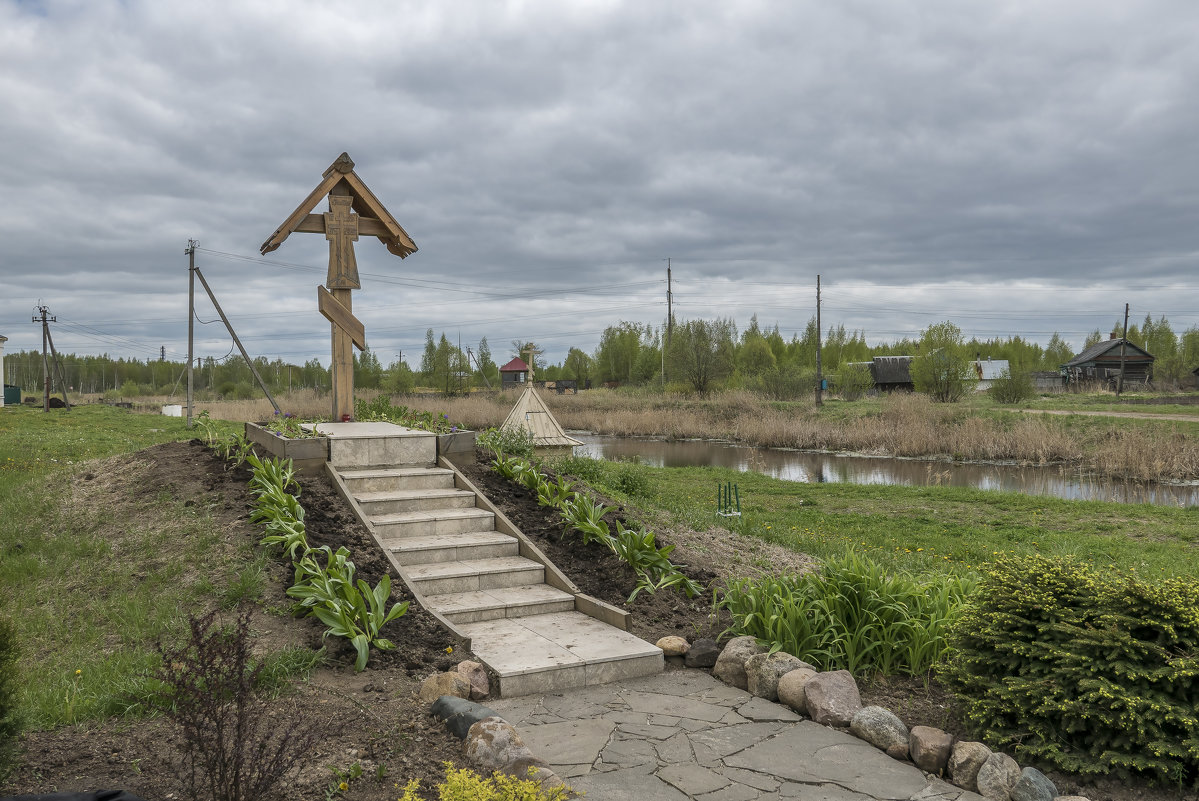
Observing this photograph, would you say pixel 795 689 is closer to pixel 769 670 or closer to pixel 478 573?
pixel 769 670

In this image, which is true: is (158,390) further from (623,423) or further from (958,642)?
(958,642)

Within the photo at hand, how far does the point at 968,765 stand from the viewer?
10.6 ft

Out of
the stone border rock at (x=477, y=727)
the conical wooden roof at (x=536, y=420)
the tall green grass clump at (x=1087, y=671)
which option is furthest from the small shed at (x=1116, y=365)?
the stone border rock at (x=477, y=727)

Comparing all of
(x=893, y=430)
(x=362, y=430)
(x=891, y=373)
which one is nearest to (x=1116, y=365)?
(x=891, y=373)

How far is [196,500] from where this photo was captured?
21.7 ft

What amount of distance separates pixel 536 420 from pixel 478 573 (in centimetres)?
963

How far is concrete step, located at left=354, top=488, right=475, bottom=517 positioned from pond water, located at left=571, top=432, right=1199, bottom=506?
10802 millimetres

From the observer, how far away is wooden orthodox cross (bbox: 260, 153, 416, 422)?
27.5 ft

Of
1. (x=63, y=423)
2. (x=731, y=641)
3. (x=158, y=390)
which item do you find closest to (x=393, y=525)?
(x=731, y=641)

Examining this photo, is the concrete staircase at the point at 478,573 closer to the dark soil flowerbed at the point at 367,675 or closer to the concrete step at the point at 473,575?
the concrete step at the point at 473,575

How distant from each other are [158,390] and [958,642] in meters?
57.5

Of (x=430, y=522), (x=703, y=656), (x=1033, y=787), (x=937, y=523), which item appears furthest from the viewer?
(x=937, y=523)

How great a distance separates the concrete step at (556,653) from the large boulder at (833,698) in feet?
3.31

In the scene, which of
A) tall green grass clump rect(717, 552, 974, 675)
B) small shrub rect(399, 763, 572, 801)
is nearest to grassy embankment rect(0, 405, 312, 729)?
small shrub rect(399, 763, 572, 801)
